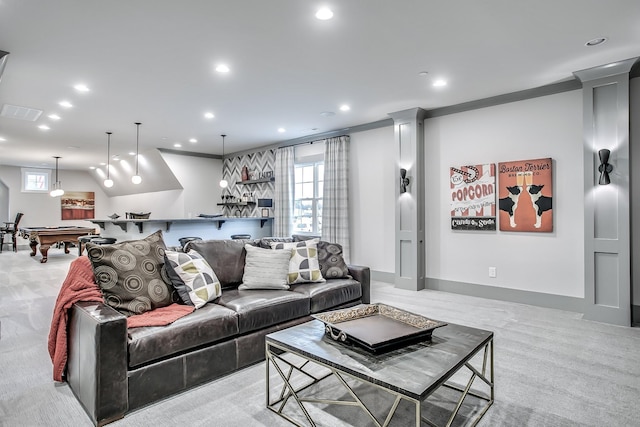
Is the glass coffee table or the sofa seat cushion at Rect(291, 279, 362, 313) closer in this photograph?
the glass coffee table

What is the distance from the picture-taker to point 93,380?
1854 millimetres

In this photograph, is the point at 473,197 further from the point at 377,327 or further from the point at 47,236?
the point at 47,236

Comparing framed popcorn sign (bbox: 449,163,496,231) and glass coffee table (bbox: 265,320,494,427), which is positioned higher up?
framed popcorn sign (bbox: 449,163,496,231)

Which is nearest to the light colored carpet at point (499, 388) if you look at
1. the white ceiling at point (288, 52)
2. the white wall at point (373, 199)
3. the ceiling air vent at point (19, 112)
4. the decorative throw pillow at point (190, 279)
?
the decorative throw pillow at point (190, 279)

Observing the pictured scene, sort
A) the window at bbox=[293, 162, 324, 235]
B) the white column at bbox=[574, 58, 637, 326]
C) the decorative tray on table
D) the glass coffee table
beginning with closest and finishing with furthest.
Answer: the glass coffee table → the decorative tray on table → the white column at bbox=[574, 58, 637, 326] → the window at bbox=[293, 162, 324, 235]

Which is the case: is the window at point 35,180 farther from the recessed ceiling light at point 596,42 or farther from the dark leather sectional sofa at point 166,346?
the recessed ceiling light at point 596,42

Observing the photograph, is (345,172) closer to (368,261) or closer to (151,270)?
(368,261)


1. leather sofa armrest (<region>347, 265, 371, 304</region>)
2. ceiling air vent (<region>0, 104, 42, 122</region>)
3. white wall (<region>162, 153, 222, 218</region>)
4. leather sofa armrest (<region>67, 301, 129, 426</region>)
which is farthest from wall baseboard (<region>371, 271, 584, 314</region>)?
ceiling air vent (<region>0, 104, 42, 122</region>)

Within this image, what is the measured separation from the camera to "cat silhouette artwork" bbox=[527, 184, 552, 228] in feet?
13.8

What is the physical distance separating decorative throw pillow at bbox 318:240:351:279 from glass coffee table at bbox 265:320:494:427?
1.33 m

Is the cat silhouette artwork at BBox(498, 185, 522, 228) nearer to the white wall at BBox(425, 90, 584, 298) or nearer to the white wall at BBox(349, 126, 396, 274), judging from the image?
the white wall at BBox(425, 90, 584, 298)

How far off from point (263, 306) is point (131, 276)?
0.95 metres

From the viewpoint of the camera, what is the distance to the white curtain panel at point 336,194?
605 cm

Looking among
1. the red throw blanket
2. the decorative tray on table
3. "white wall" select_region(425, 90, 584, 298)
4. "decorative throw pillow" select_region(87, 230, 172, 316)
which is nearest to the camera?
the decorative tray on table
